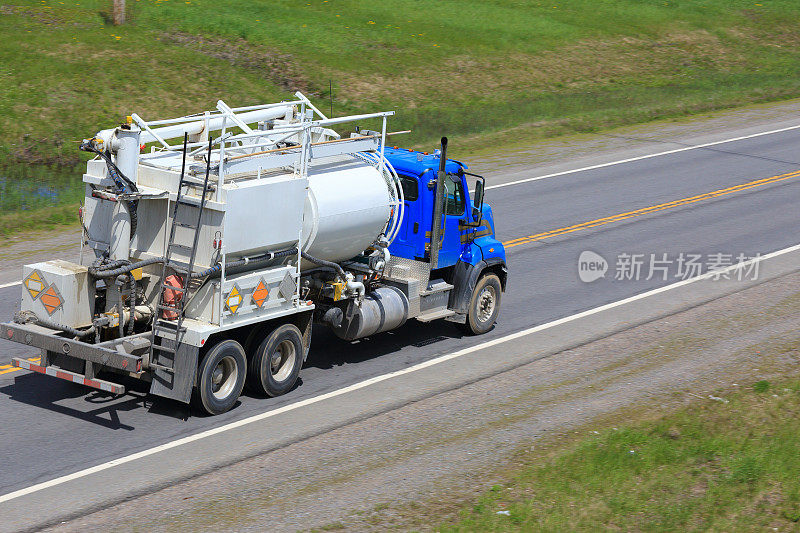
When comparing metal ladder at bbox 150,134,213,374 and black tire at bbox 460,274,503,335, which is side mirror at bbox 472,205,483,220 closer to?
black tire at bbox 460,274,503,335

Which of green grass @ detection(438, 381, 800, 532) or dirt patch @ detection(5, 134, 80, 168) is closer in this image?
green grass @ detection(438, 381, 800, 532)

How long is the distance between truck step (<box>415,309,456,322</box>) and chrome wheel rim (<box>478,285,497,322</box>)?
69 centimetres

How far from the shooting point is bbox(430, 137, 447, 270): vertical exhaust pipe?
54.9ft

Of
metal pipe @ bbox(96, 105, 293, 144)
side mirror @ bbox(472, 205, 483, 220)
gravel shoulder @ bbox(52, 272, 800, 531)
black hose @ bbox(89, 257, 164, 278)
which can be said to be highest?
metal pipe @ bbox(96, 105, 293, 144)

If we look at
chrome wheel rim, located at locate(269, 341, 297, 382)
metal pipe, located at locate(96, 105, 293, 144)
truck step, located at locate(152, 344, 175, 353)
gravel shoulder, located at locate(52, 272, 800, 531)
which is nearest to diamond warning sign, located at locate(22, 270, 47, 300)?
truck step, located at locate(152, 344, 175, 353)

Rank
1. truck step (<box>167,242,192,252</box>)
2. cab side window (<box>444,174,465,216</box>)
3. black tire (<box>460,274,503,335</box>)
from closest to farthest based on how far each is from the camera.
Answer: truck step (<box>167,242,192,252</box>) → cab side window (<box>444,174,465,216</box>) → black tire (<box>460,274,503,335</box>)

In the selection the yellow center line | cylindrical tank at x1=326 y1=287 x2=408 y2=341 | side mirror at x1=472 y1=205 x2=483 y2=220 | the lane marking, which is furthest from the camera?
the lane marking

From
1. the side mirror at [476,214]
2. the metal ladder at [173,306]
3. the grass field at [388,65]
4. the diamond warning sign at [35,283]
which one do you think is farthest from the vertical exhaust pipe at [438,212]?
the grass field at [388,65]

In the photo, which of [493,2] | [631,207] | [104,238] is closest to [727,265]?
[631,207]

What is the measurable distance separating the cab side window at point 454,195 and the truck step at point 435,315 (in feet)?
5.28

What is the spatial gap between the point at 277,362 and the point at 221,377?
1065 millimetres

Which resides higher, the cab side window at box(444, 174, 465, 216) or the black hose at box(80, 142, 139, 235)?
the black hose at box(80, 142, 139, 235)

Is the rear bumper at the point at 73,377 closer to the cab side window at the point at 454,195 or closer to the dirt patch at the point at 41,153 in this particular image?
the cab side window at the point at 454,195

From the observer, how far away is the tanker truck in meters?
13.7
